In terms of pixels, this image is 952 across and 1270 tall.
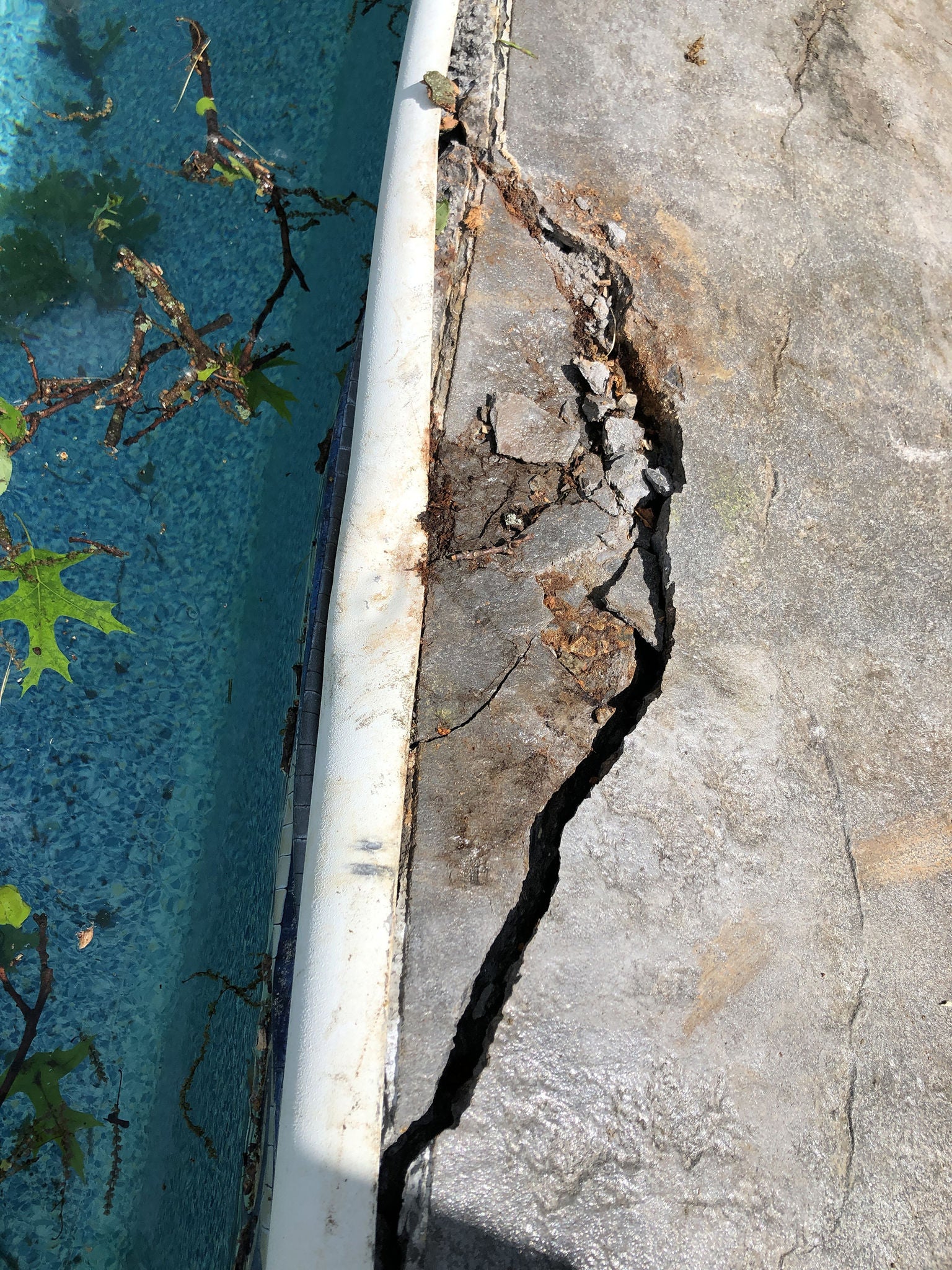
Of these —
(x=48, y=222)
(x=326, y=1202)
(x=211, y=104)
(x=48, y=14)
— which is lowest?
(x=326, y=1202)

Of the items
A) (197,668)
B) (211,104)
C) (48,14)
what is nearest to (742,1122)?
(197,668)

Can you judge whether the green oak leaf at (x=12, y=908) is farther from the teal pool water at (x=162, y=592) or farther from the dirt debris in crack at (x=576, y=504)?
the dirt debris in crack at (x=576, y=504)

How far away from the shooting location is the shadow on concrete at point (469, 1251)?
1.20 meters

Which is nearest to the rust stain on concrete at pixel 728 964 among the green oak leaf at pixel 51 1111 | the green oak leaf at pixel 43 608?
the green oak leaf at pixel 51 1111

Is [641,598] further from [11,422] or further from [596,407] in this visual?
[11,422]

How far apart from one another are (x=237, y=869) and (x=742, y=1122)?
1.19m

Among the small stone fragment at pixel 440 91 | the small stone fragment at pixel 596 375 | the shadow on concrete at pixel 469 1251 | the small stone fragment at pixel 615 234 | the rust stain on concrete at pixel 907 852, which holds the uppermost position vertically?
the small stone fragment at pixel 440 91

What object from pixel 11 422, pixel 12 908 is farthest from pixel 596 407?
pixel 12 908

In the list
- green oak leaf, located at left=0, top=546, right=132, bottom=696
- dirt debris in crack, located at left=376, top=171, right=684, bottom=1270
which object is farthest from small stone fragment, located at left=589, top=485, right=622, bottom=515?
green oak leaf, located at left=0, top=546, right=132, bottom=696

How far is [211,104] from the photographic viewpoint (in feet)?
8.50

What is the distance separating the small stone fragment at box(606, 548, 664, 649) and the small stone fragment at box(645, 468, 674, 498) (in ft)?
0.50

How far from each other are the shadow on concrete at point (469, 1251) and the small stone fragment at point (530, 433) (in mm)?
1343

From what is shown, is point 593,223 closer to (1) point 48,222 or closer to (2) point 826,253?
(2) point 826,253

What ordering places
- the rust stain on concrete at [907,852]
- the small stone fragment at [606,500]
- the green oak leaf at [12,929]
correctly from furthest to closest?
the green oak leaf at [12,929]
the small stone fragment at [606,500]
the rust stain on concrete at [907,852]
